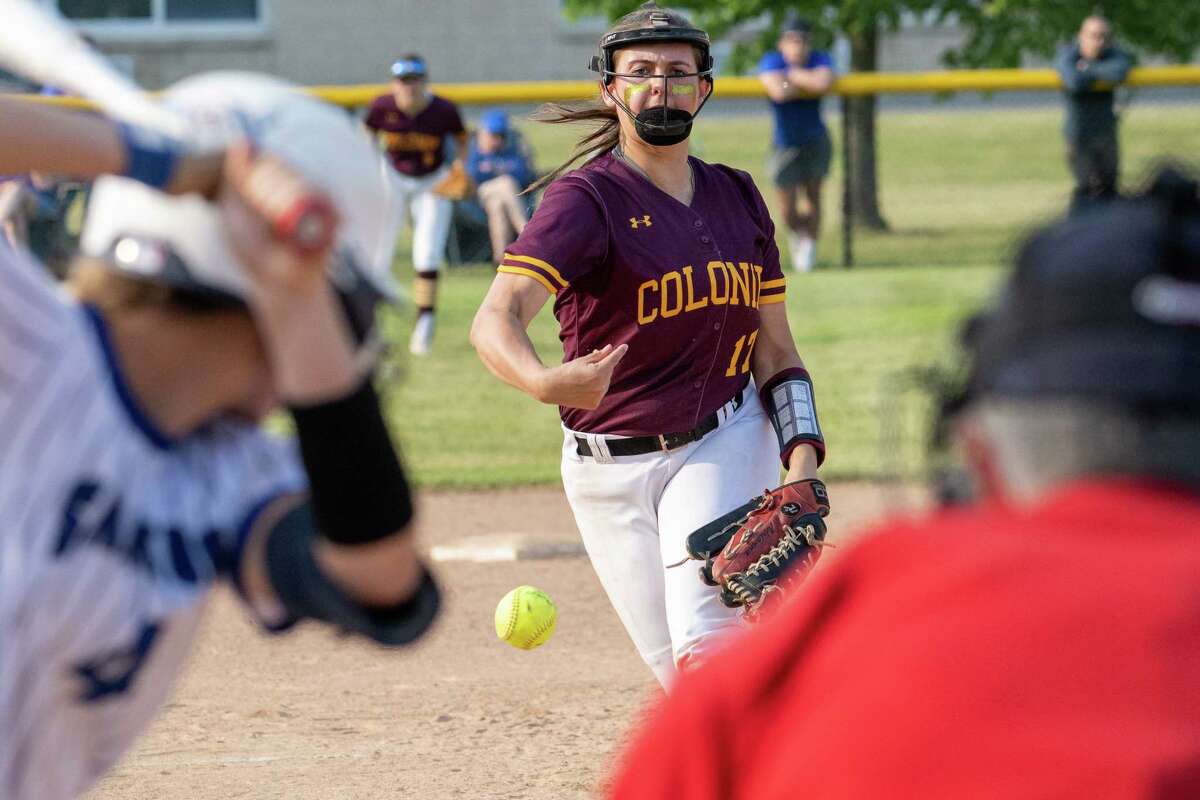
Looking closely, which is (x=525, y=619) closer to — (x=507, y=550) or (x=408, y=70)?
(x=507, y=550)

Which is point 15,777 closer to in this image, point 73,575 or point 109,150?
point 73,575

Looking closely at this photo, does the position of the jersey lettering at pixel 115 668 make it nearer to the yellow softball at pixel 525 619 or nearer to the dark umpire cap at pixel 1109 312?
the dark umpire cap at pixel 1109 312

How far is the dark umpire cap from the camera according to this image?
51.7 inches

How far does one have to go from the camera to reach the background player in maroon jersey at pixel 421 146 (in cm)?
1298

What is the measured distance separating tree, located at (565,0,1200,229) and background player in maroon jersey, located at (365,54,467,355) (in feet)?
14.3

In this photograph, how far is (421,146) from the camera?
13.2 metres

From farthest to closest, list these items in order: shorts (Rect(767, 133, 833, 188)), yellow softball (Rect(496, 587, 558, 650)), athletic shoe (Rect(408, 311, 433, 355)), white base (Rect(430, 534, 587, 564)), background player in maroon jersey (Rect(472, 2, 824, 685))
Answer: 1. shorts (Rect(767, 133, 833, 188))
2. athletic shoe (Rect(408, 311, 433, 355))
3. white base (Rect(430, 534, 587, 564))
4. yellow softball (Rect(496, 587, 558, 650))
5. background player in maroon jersey (Rect(472, 2, 824, 685))

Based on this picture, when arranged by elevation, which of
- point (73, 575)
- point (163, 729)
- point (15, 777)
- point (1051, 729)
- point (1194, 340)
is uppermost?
point (1194, 340)

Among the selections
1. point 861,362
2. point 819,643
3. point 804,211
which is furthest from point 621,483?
point 804,211

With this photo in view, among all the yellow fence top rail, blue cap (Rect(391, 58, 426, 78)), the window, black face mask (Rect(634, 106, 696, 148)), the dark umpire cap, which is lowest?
the window

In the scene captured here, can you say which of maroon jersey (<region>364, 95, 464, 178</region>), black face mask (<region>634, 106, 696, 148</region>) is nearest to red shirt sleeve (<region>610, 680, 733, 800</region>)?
black face mask (<region>634, 106, 696, 148</region>)

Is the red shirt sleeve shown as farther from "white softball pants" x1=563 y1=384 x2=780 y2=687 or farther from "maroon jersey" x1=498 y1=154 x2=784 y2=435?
"maroon jersey" x1=498 y1=154 x2=784 y2=435

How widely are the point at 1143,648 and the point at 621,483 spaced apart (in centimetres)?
344

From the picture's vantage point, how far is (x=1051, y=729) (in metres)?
1.25
